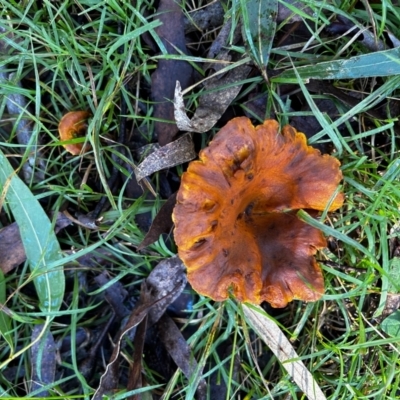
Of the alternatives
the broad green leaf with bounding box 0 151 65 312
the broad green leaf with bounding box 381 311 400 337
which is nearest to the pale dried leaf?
the broad green leaf with bounding box 381 311 400 337

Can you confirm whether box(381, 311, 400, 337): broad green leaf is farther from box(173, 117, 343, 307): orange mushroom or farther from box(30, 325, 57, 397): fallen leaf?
box(30, 325, 57, 397): fallen leaf

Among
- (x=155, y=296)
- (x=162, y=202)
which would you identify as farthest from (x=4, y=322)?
(x=162, y=202)

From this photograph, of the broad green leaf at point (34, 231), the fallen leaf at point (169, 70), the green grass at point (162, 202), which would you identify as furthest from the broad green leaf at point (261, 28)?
the broad green leaf at point (34, 231)

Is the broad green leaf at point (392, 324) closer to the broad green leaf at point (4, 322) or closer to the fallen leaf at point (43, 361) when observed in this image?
the fallen leaf at point (43, 361)

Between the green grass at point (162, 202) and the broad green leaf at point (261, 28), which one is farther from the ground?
the broad green leaf at point (261, 28)

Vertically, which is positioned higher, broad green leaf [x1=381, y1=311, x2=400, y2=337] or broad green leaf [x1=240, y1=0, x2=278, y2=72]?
broad green leaf [x1=240, y1=0, x2=278, y2=72]

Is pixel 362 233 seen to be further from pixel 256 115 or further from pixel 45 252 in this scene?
pixel 45 252

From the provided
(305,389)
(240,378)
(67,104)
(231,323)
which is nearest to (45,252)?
(67,104)

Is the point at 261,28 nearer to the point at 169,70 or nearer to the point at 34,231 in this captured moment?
the point at 169,70

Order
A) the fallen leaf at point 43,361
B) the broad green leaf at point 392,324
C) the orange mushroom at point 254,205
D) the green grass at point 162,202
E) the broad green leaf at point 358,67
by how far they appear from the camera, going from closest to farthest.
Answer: the orange mushroom at point 254,205 < the broad green leaf at point 358,67 < the green grass at point 162,202 < the broad green leaf at point 392,324 < the fallen leaf at point 43,361
